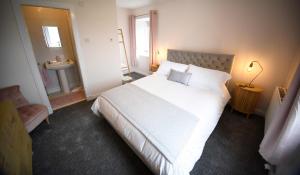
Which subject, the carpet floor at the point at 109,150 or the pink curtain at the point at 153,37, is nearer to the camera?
the carpet floor at the point at 109,150

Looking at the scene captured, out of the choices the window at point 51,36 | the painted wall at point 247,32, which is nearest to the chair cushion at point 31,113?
the window at point 51,36

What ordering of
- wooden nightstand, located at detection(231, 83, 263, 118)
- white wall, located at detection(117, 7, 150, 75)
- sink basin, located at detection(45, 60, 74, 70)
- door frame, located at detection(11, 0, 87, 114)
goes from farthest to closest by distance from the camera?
white wall, located at detection(117, 7, 150, 75) → sink basin, located at detection(45, 60, 74, 70) → wooden nightstand, located at detection(231, 83, 263, 118) → door frame, located at detection(11, 0, 87, 114)

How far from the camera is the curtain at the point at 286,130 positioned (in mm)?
1148

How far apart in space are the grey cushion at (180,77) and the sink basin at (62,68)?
2698 mm

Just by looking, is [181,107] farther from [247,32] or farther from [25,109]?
[25,109]

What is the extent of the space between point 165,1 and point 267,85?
3.11 m

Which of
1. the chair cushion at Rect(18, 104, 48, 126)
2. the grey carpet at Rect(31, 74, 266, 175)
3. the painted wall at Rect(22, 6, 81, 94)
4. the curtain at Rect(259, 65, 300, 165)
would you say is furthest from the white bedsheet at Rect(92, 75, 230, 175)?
the painted wall at Rect(22, 6, 81, 94)

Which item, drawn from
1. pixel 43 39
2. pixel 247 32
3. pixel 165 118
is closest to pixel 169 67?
pixel 247 32

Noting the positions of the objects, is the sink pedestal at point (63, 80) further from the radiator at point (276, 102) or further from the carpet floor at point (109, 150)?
the radiator at point (276, 102)

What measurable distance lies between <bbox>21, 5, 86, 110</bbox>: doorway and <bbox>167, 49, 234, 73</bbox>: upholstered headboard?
8.76ft

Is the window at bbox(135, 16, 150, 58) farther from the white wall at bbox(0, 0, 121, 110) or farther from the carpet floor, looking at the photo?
the carpet floor

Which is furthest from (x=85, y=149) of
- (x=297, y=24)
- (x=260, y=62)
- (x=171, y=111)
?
(x=297, y=24)

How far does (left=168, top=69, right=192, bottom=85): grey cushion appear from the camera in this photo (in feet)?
8.61

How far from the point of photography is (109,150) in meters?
1.80
